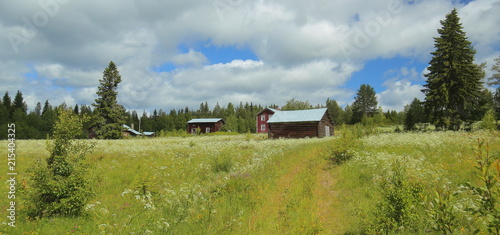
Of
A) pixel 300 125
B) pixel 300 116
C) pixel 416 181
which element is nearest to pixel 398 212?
pixel 416 181

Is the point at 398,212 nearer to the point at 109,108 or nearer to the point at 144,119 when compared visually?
the point at 109,108

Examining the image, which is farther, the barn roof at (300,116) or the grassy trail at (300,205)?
the barn roof at (300,116)

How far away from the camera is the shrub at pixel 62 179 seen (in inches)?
299

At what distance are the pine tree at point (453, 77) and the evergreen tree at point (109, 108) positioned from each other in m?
51.3

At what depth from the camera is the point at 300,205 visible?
29.8ft

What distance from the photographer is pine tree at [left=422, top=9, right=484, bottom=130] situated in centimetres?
3172

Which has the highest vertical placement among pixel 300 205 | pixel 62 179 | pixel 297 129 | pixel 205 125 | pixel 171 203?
pixel 205 125

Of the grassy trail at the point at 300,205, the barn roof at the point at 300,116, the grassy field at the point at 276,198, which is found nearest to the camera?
the grassy field at the point at 276,198

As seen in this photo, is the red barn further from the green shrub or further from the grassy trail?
the green shrub

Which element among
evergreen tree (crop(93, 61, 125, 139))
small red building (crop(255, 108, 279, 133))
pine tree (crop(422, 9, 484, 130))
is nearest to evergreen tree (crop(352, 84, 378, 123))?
small red building (crop(255, 108, 279, 133))

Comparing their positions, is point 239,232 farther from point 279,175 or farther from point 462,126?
point 462,126

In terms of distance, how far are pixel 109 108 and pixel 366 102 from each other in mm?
87184

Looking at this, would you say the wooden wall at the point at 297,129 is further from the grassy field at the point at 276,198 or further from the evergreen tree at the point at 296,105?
the evergreen tree at the point at 296,105

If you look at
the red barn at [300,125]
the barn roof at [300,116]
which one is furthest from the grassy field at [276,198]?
the barn roof at [300,116]
